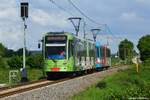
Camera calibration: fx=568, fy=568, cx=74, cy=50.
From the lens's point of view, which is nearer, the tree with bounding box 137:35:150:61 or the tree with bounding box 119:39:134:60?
the tree with bounding box 137:35:150:61

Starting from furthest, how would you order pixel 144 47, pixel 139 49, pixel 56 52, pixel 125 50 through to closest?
1. pixel 125 50
2. pixel 139 49
3. pixel 144 47
4. pixel 56 52

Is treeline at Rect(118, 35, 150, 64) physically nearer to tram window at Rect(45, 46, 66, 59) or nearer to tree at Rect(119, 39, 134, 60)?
tree at Rect(119, 39, 134, 60)

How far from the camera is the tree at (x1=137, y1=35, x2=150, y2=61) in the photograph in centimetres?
14950

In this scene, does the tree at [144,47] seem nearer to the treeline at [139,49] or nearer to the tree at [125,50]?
the treeline at [139,49]

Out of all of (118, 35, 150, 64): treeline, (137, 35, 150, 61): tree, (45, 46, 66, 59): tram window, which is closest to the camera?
(45, 46, 66, 59): tram window

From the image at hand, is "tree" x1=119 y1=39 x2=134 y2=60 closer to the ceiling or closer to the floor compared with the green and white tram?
closer to the ceiling

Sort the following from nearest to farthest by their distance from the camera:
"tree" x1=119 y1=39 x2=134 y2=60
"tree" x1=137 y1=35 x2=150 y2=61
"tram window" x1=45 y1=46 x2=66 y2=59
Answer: "tram window" x1=45 y1=46 x2=66 y2=59, "tree" x1=137 y1=35 x2=150 y2=61, "tree" x1=119 y1=39 x2=134 y2=60

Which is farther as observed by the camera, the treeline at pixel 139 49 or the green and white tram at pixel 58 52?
the treeline at pixel 139 49

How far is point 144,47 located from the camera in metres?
156

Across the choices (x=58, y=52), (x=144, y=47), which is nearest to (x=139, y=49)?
(x=144, y=47)

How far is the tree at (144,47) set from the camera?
490 ft

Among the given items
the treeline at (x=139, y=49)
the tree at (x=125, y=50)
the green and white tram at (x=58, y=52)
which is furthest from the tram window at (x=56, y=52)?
the tree at (x=125, y=50)

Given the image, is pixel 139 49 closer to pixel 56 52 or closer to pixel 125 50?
pixel 125 50

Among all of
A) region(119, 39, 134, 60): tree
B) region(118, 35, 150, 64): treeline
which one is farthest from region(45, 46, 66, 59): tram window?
region(119, 39, 134, 60): tree
